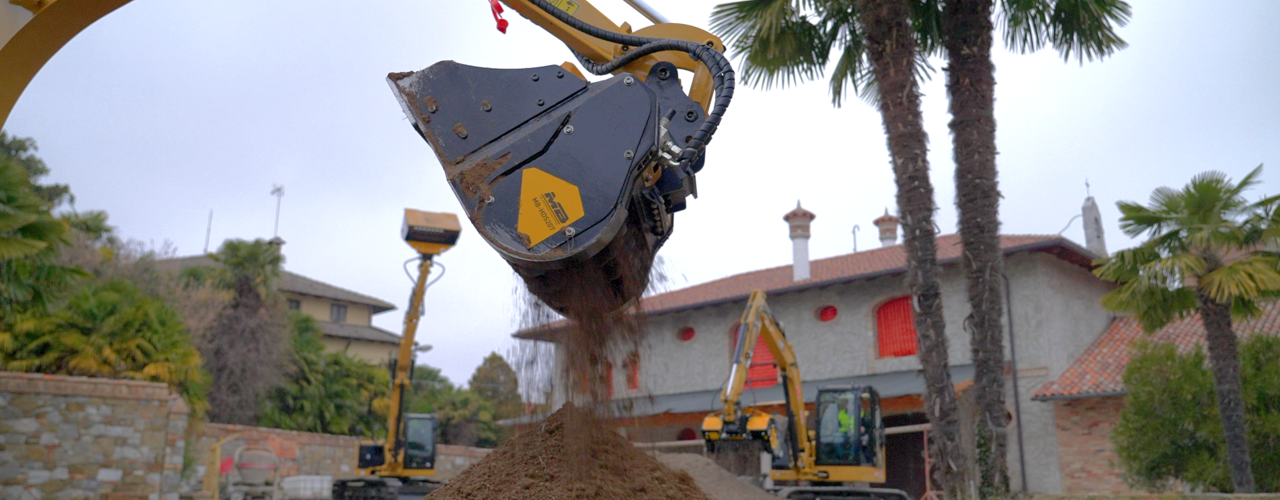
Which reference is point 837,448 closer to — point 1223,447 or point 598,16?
point 1223,447

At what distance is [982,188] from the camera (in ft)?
32.5

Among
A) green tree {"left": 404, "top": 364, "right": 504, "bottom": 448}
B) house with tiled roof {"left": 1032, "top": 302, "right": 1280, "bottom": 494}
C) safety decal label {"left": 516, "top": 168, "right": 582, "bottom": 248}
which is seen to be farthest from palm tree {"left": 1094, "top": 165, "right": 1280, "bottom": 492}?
green tree {"left": 404, "top": 364, "right": 504, "bottom": 448}

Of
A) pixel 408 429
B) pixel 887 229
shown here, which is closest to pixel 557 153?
pixel 408 429

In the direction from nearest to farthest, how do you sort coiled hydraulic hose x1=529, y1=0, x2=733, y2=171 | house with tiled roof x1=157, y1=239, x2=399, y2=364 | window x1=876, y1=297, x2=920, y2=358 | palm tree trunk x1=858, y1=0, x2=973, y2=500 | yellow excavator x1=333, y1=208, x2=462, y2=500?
coiled hydraulic hose x1=529, y1=0, x2=733, y2=171 → palm tree trunk x1=858, y1=0, x2=973, y2=500 → yellow excavator x1=333, y1=208, x2=462, y2=500 → window x1=876, y1=297, x2=920, y2=358 → house with tiled roof x1=157, y1=239, x2=399, y2=364

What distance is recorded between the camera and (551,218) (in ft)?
10.9

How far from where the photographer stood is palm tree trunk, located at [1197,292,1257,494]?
10578 mm

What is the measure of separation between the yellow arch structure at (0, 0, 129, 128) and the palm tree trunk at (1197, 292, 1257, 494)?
11620 millimetres

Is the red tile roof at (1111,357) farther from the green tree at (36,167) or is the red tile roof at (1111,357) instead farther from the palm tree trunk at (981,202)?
the green tree at (36,167)

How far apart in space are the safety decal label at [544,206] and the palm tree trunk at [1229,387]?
402 inches

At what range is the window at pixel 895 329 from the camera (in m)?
20.5

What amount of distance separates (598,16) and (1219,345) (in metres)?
10.2

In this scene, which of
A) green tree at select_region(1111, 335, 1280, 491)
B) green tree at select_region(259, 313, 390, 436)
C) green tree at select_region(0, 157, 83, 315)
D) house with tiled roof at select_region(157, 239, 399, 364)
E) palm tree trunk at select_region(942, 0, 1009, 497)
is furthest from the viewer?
house with tiled roof at select_region(157, 239, 399, 364)

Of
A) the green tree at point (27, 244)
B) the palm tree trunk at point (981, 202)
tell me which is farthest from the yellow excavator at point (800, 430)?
the green tree at point (27, 244)

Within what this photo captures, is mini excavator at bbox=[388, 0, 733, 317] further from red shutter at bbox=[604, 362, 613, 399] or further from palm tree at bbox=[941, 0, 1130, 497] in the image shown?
palm tree at bbox=[941, 0, 1130, 497]
